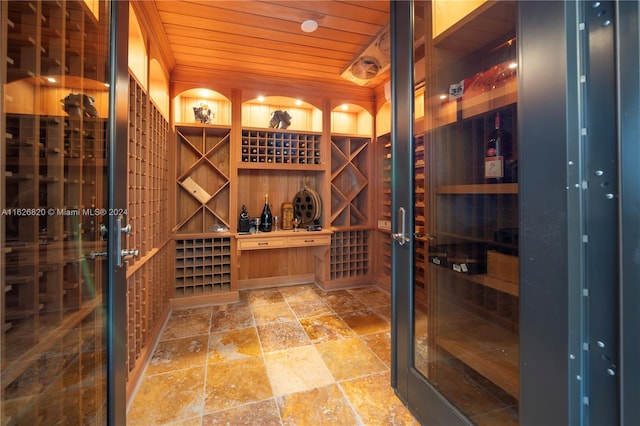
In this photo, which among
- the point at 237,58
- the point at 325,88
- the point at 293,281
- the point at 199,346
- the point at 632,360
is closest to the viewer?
the point at 632,360

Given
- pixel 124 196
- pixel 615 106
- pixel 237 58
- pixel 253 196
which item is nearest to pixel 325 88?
pixel 237 58

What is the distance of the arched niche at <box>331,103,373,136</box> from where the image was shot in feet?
11.8

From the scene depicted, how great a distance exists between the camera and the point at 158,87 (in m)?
2.38

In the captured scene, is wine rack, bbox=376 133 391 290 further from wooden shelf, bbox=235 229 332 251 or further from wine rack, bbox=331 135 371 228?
wooden shelf, bbox=235 229 332 251

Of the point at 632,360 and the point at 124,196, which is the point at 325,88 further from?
the point at 632,360

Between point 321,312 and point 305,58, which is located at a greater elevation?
point 305,58

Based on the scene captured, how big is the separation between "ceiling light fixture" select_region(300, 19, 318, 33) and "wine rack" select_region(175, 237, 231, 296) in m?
2.16

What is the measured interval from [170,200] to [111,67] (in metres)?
1.89

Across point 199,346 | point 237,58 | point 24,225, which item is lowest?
point 199,346

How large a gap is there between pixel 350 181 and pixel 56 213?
10.4 ft

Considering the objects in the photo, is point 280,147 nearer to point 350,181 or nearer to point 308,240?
point 350,181

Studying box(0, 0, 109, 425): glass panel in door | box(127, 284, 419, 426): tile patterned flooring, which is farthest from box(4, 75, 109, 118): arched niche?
box(127, 284, 419, 426): tile patterned flooring

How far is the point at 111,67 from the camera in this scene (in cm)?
106

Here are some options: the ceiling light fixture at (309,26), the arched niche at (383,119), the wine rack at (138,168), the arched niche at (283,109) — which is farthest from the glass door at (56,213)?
the arched niche at (383,119)
